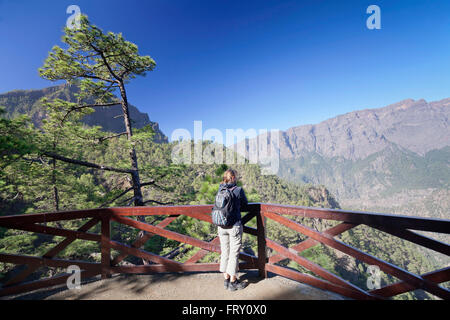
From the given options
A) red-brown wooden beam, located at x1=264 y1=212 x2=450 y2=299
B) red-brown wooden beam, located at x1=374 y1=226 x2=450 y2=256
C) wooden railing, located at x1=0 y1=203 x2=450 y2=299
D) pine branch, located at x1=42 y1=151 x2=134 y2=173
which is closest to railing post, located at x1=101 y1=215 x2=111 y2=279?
wooden railing, located at x1=0 y1=203 x2=450 y2=299

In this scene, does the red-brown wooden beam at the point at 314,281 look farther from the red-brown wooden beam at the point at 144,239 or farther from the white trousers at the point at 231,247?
the red-brown wooden beam at the point at 144,239

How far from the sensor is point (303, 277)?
105 inches

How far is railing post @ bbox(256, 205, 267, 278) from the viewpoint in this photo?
108 inches

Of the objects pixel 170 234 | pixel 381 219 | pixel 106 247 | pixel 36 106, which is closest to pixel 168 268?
pixel 170 234

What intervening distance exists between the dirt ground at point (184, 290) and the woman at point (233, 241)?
136mm

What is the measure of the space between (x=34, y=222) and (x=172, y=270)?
6.75 feet

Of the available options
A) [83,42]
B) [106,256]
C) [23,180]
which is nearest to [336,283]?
[106,256]

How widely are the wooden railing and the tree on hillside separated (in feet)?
16.2

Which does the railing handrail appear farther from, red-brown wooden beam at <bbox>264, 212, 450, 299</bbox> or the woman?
the woman

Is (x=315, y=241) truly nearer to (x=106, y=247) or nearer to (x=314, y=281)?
(x=314, y=281)

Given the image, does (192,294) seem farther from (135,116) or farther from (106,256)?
(135,116)

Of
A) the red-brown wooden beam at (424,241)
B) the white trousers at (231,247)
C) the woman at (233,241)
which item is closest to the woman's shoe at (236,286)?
the woman at (233,241)

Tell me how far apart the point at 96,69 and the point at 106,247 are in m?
8.25

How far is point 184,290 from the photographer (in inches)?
106
